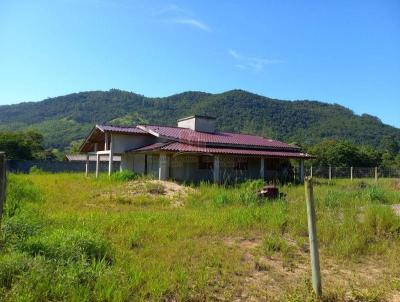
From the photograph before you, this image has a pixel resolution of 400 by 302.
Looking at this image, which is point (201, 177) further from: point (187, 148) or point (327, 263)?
point (327, 263)

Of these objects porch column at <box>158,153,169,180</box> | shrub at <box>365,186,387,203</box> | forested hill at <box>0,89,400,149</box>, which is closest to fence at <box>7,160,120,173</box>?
porch column at <box>158,153,169,180</box>

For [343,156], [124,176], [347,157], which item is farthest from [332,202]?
[347,157]

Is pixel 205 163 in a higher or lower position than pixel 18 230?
higher

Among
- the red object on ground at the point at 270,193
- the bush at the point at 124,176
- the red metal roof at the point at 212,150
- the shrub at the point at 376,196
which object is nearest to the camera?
the red object on ground at the point at 270,193

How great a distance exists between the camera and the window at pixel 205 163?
25375 millimetres

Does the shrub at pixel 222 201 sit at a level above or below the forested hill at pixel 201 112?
below

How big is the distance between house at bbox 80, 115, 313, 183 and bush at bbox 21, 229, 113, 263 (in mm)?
16251

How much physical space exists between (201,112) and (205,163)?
73.8 metres

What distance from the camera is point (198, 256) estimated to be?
6375 mm

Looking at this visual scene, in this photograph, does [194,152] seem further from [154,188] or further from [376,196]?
[376,196]

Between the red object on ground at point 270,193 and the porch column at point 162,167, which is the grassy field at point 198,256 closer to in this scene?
the red object on ground at point 270,193

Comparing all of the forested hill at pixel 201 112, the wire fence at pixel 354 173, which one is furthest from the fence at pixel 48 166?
the forested hill at pixel 201 112

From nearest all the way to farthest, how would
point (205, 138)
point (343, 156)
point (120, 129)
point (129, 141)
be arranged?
point (205, 138)
point (120, 129)
point (129, 141)
point (343, 156)

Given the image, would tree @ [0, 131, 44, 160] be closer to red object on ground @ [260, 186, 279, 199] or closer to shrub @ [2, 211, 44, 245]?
red object on ground @ [260, 186, 279, 199]
